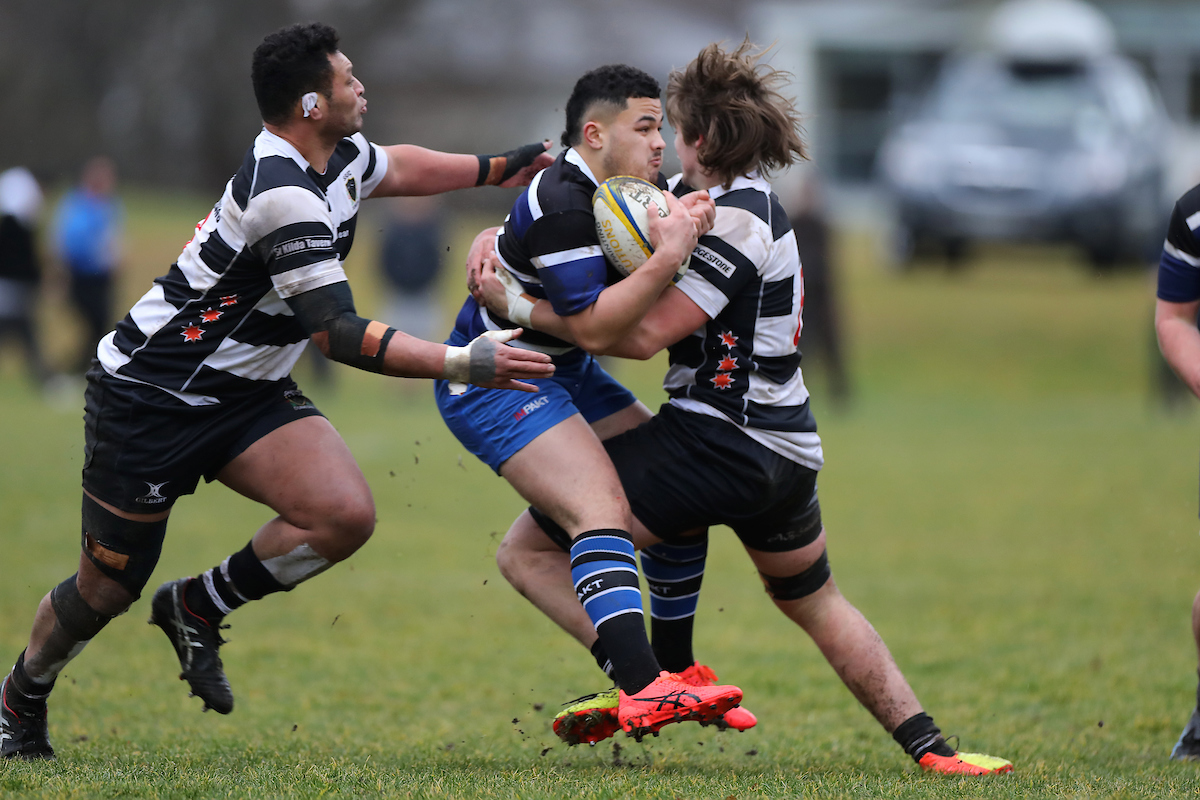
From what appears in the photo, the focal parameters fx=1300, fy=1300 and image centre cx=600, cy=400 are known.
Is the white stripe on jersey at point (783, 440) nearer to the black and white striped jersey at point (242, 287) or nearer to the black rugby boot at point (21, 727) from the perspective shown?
the black and white striped jersey at point (242, 287)

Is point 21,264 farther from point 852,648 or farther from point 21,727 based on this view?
point 852,648

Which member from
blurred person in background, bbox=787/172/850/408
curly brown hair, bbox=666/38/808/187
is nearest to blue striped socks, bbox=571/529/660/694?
curly brown hair, bbox=666/38/808/187

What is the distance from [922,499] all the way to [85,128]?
26.4 metres

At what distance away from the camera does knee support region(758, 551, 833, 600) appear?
167 inches

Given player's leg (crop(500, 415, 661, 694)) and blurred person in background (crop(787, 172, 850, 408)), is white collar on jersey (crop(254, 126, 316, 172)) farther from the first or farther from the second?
blurred person in background (crop(787, 172, 850, 408))

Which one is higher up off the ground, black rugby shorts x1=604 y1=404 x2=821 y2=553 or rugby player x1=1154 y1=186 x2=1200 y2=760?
rugby player x1=1154 y1=186 x2=1200 y2=760

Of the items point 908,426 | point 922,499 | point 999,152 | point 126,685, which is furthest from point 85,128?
point 126,685

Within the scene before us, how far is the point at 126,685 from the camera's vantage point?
18.6 feet

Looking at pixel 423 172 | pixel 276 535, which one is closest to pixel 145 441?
pixel 276 535

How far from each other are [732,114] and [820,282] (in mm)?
11382

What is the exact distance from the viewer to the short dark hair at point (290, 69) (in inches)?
155

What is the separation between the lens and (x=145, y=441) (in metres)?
4.10

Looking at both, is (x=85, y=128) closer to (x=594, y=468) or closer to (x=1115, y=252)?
(x=1115, y=252)

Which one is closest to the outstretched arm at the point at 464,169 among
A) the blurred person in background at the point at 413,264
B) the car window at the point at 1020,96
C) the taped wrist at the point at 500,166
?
the taped wrist at the point at 500,166
